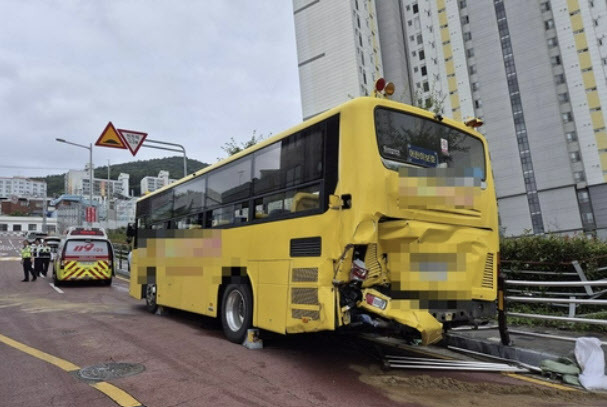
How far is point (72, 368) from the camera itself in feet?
18.1

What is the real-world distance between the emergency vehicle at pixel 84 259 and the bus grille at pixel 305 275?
14.4m

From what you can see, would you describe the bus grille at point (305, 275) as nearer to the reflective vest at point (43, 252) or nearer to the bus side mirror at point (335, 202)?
the bus side mirror at point (335, 202)

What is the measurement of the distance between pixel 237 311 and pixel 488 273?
3.96 metres

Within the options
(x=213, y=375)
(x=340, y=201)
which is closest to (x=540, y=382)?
(x=340, y=201)

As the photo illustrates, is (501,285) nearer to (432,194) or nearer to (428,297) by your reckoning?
(428,297)

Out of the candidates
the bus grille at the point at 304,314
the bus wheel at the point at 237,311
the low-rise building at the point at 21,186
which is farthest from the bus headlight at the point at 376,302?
the low-rise building at the point at 21,186

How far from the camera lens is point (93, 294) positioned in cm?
1450

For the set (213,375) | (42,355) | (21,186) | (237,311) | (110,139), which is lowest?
(213,375)

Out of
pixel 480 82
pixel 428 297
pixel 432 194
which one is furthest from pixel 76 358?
pixel 480 82

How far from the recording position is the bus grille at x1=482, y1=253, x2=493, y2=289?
5.79 m

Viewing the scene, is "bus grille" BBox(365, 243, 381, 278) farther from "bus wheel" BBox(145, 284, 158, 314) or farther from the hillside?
the hillside

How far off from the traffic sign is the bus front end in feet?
41.8

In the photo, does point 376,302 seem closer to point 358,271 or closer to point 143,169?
point 358,271

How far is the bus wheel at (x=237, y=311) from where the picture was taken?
660 cm
